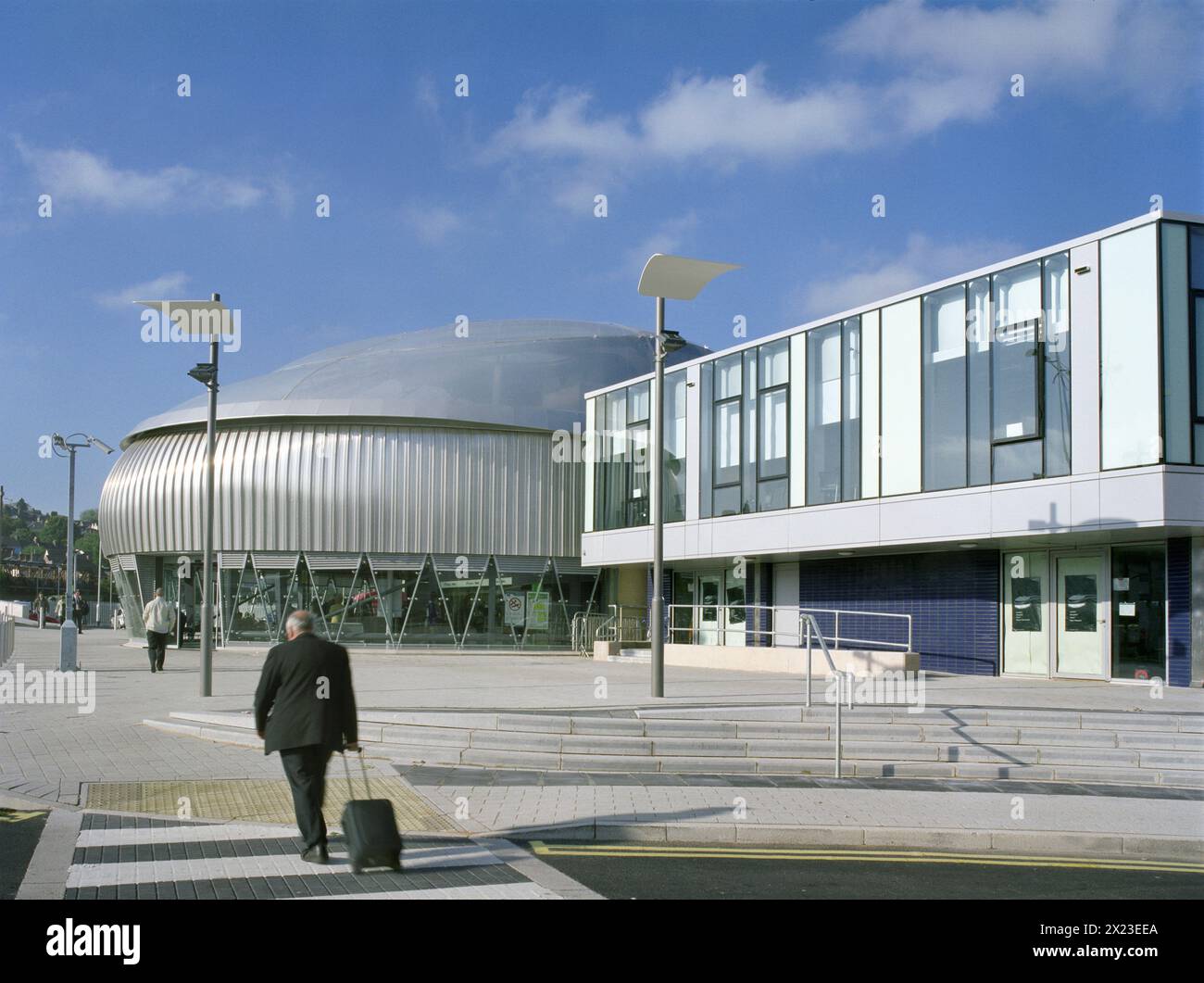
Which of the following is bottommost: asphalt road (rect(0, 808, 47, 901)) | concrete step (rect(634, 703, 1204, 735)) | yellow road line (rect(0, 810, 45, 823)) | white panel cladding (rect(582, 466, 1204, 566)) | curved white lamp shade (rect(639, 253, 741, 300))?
yellow road line (rect(0, 810, 45, 823))

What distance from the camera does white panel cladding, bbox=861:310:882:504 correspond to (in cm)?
2322

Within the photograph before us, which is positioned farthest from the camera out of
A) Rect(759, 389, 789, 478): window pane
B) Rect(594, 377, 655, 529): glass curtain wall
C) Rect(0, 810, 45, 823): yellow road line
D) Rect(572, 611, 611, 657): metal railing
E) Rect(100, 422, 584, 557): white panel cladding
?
Rect(572, 611, 611, 657): metal railing

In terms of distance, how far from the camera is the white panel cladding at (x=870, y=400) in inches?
914

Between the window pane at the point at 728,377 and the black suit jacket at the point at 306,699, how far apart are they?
827 inches

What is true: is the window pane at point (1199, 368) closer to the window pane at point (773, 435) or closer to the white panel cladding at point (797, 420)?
the white panel cladding at point (797, 420)

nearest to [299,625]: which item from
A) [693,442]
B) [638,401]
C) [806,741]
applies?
[806,741]

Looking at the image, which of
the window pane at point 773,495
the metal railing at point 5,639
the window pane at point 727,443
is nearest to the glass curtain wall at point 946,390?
the window pane at point 773,495

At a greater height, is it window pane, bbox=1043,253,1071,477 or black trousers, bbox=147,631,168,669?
window pane, bbox=1043,253,1071,477

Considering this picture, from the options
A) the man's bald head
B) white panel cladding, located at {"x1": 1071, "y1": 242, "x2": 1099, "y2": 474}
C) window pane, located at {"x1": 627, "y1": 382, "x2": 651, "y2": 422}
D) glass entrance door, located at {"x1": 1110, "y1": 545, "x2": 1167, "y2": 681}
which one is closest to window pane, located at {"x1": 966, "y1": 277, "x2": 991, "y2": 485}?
white panel cladding, located at {"x1": 1071, "y1": 242, "x2": 1099, "y2": 474}

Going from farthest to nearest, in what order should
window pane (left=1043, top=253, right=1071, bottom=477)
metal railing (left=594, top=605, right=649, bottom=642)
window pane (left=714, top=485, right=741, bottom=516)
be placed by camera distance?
metal railing (left=594, top=605, right=649, bottom=642) → window pane (left=714, top=485, right=741, bottom=516) → window pane (left=1043, top=253, right=1071, bottom=477)

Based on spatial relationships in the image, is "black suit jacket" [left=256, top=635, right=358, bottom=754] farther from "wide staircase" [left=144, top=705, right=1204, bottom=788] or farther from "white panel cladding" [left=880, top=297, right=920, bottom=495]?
"white panel cladding" [left=880, top=297, right=920, bottom=495]

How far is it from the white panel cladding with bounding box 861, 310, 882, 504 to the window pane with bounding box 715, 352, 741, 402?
460 cm
